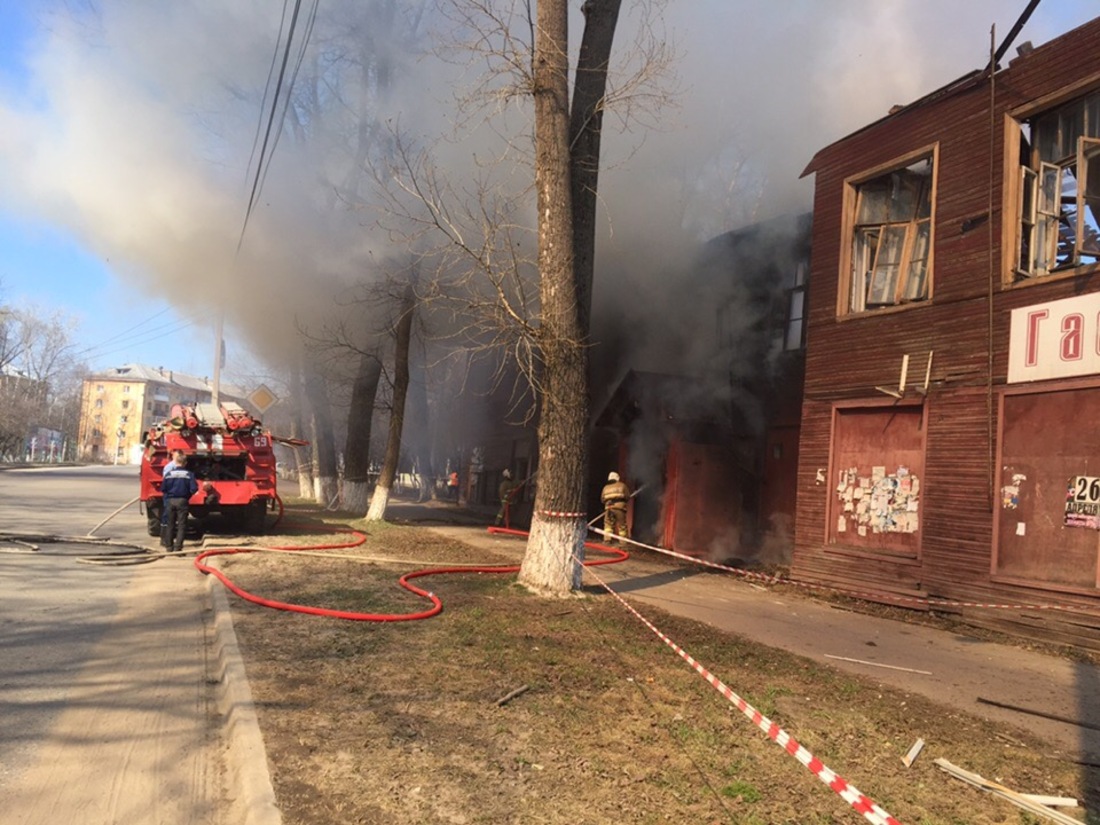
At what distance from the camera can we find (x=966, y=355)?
782cm

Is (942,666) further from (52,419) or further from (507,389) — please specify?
(52,419)

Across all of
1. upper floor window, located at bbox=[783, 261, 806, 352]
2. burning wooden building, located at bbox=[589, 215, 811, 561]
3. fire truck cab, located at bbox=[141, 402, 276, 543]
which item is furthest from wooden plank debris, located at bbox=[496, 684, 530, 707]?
upper floor window, located at bbox=[783, 261, 806, 352]

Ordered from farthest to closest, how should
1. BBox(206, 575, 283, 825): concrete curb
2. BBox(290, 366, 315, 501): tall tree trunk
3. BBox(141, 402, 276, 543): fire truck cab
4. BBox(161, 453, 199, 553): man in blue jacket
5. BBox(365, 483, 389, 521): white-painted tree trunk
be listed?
BBox(290, 366, 315, 501): tall tree trunk → BBox(365, 483, 389, 521): white-painted tree trunk → BBox(141, 402, 276, 543): fire truck cab → BBox(161, 453, 199, 553): man in blue jacket → BBox(206, 575, 283, 825): concrete curb

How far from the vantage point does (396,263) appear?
45.2ft

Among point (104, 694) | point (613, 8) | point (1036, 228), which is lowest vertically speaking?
point (104, 694)

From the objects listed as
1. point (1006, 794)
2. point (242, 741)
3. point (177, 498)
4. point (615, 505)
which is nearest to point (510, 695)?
point (242, 741)

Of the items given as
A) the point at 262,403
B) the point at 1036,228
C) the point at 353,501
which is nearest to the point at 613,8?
the point at 1036,228

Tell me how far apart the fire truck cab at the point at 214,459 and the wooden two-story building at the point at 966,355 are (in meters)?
7.41

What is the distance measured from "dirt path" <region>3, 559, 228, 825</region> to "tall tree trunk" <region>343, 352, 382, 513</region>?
406 inches

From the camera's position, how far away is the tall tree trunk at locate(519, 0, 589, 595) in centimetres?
699

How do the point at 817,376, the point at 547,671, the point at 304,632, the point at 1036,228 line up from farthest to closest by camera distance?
the point at 817,376
the point at 1036,228
the point at 304,632
the point at 547,671

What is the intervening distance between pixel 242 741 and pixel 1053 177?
843 cm

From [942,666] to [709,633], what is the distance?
173cm

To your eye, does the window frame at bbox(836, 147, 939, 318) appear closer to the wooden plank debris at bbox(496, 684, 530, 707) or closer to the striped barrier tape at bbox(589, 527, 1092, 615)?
the striped barrier tape at bbox(589, 527, 1092, 615)
